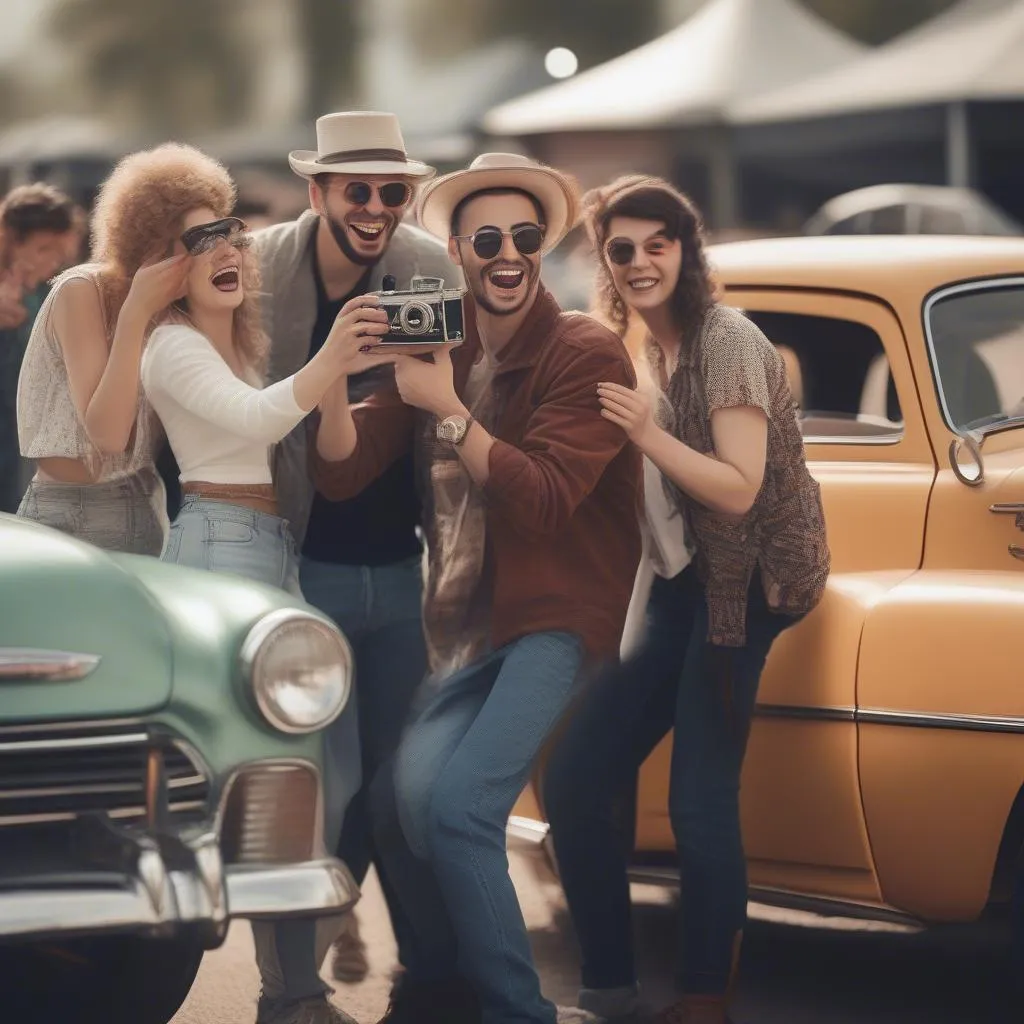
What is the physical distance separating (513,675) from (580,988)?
1.11 m

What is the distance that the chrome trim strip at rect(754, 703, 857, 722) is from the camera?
482 centimetres

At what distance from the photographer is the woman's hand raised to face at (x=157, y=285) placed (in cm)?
465

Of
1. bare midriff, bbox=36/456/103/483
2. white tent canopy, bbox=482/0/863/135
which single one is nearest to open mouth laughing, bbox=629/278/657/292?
bare midriff, bbox=36/456/103/483

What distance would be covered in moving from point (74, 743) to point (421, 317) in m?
1.13

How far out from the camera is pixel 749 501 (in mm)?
4578

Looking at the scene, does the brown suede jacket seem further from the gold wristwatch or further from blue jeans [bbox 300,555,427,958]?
blue jeans [bbox 300,555,427,958]

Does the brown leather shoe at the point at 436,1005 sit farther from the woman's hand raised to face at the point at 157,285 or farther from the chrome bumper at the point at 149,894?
the woman's hand raised to face at the point at 157,285

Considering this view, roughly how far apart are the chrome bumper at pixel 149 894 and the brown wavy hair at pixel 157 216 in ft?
4.29

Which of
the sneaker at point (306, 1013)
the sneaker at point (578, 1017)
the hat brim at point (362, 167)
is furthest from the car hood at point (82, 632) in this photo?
the sneaker at point (578, 1017)

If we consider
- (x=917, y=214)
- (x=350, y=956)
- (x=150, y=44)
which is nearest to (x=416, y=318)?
(x=350, y=956)

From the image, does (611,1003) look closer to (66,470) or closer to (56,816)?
(56,816)

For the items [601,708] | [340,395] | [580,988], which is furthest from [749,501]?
[580,988]

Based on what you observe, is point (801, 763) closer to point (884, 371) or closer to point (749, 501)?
point (749, 501)

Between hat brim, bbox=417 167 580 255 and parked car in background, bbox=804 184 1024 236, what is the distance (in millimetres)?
12516
